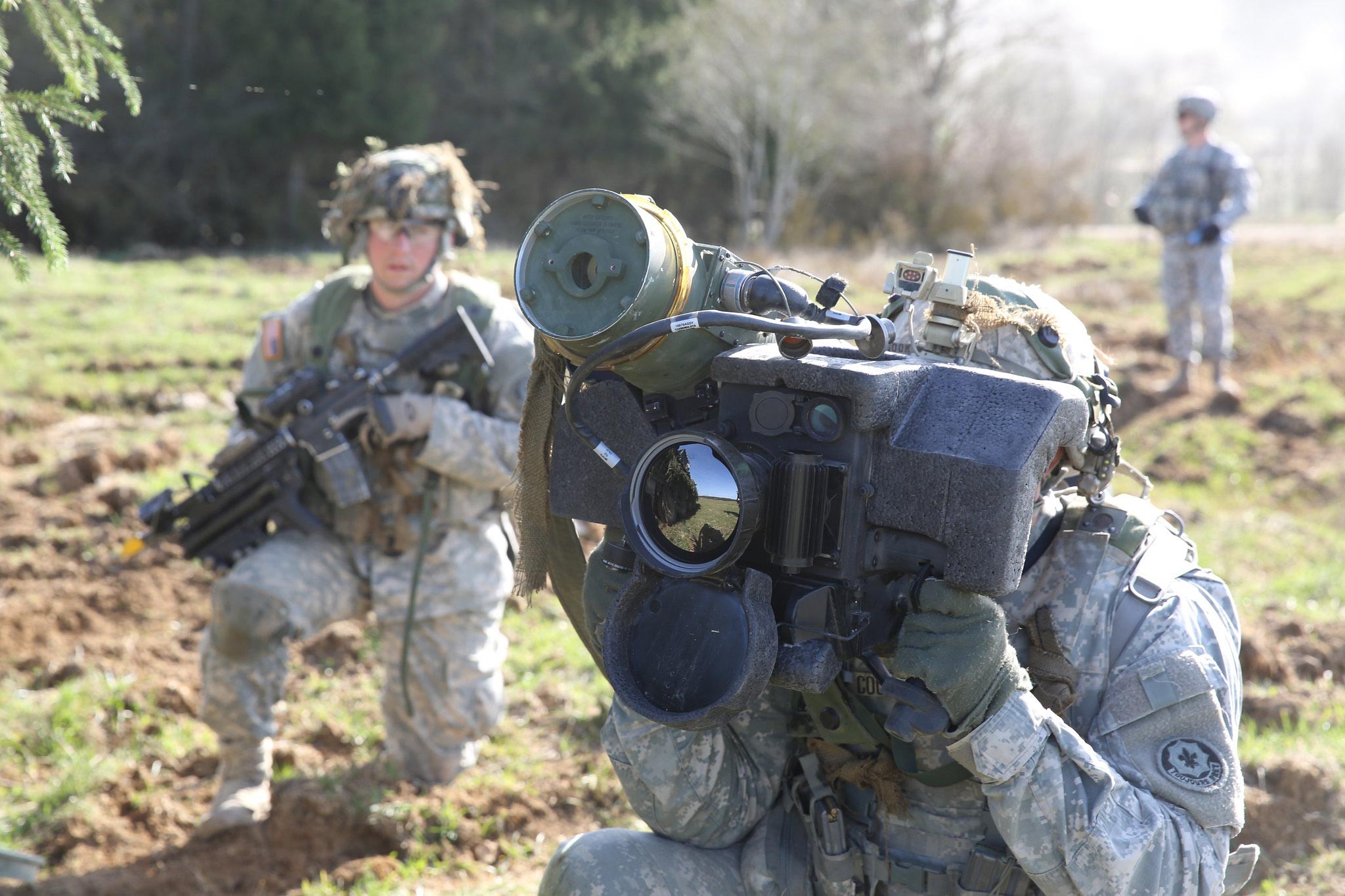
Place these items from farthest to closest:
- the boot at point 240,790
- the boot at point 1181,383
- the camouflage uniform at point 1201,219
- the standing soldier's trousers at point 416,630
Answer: the boot at point 1181,383 < the camouflage uniform at point 1201,219 < the standing soldier's trousers at point 416,630 < the boot at point 240,790

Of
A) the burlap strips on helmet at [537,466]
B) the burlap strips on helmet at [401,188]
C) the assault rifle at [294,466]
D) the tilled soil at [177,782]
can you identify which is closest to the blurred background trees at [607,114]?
the tilled soil at [177,782]

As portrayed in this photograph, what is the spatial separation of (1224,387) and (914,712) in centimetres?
854

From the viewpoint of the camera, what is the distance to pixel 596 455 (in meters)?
2.18

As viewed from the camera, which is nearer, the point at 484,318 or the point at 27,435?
the point at 484,318

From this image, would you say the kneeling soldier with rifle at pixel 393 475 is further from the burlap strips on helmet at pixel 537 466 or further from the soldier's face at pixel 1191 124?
the soldier's face at pixel 1191 124

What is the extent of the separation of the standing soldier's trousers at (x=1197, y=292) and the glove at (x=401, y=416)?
7489mm

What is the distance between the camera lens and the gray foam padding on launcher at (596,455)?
212 centimetres

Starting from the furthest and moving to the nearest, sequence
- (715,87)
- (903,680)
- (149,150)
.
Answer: (715,87), (149,150), (903,680)

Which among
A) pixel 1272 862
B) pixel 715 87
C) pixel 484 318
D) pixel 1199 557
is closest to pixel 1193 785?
pixel 1272 862

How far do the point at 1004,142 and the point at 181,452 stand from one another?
78.7 ft

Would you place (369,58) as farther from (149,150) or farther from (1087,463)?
(1087,463)

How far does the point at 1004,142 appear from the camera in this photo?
2723 centimetres

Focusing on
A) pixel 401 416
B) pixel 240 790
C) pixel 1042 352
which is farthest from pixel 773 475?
Result: pixel 240 790

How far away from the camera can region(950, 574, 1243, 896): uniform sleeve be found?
6.69 feet
